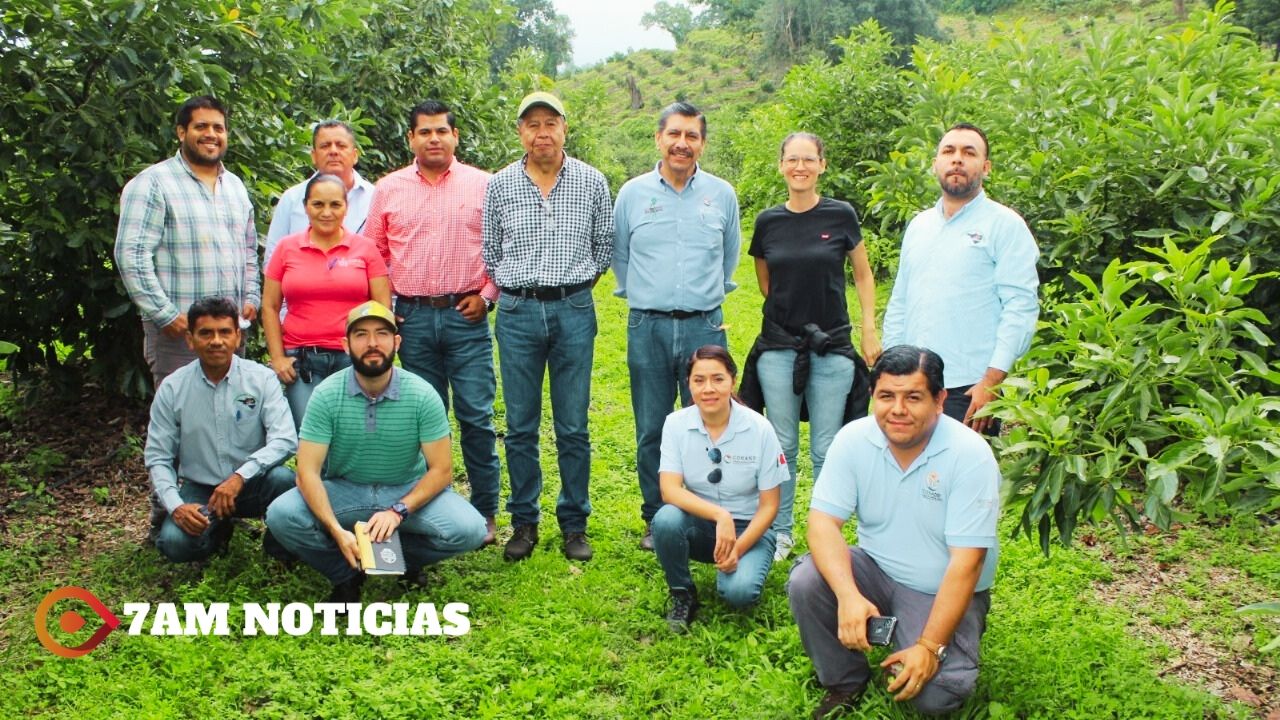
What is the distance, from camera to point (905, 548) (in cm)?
346

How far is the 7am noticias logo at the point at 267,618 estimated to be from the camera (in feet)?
13.2

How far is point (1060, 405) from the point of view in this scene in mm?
3225

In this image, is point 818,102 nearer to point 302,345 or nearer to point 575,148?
point 575,148

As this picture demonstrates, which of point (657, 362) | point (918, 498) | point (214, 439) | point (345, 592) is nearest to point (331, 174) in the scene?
point (214, 439)

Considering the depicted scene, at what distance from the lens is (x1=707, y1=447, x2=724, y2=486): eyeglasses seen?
418 centimetres

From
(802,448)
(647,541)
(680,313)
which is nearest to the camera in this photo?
(680,313)

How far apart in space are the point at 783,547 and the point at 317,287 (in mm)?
2470

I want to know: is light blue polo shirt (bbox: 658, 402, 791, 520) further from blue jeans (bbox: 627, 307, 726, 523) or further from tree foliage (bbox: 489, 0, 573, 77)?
tree foliage (bbox: 489, 0, 573, 77)

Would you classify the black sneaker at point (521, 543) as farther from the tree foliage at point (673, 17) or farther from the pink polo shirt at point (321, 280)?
the tree foliage at point (673, 17)

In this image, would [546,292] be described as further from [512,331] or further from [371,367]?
[371,367]

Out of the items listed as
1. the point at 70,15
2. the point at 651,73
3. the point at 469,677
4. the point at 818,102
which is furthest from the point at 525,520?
the point at 651,73

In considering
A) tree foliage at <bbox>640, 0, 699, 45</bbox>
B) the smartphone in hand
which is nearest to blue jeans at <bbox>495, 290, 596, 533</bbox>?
the smartphone in hand

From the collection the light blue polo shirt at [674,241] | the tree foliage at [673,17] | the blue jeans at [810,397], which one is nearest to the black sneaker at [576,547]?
the blue jeans at [810,397]

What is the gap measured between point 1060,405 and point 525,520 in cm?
257
